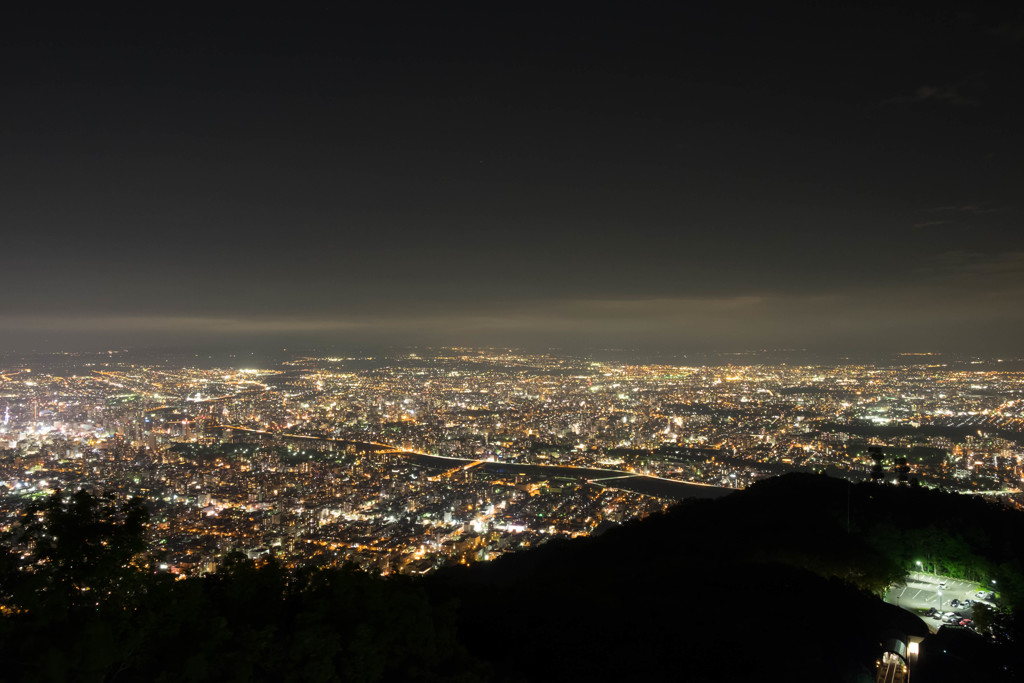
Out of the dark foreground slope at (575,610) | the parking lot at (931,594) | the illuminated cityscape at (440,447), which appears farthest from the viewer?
the illuminated cityscape at (440,447)

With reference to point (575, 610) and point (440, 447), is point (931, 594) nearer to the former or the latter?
point (575, 610)

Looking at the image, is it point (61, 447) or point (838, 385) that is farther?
point (838, 385)

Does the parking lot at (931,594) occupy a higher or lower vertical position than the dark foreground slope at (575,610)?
lower

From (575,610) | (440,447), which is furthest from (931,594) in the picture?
(440,447)

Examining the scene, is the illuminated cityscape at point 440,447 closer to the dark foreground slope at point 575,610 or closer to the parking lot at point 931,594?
the dark foreground slope at point 575,610

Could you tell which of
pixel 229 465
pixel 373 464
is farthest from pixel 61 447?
pixel 373 464

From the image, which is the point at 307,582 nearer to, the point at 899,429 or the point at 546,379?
the point at 899,429

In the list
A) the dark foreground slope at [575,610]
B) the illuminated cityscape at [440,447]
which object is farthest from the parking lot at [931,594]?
the illuminated cityscape at [440,447]
